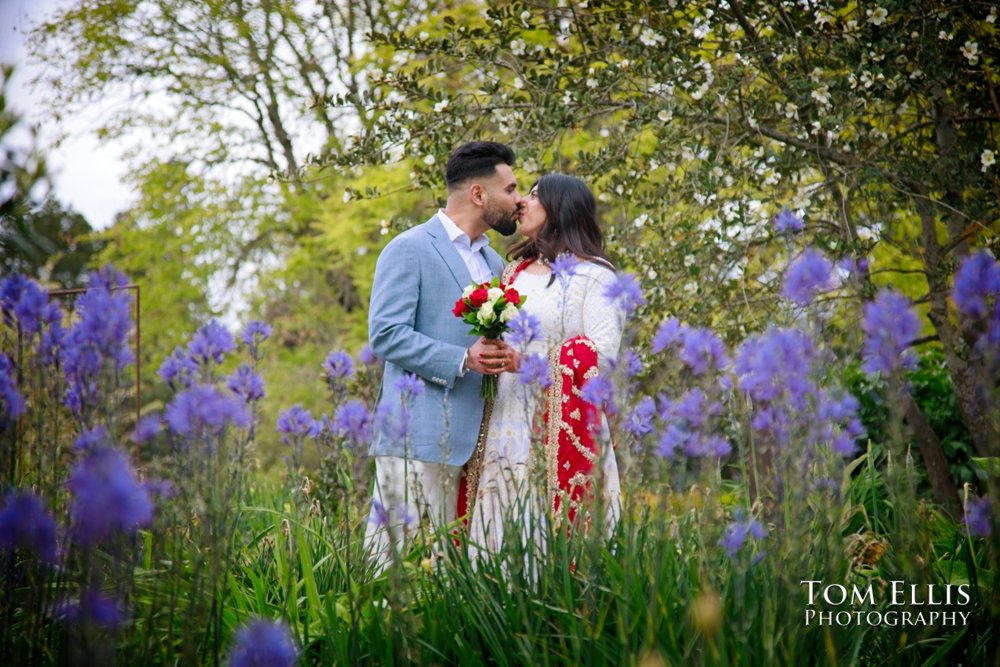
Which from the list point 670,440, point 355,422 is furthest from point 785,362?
point 355,422

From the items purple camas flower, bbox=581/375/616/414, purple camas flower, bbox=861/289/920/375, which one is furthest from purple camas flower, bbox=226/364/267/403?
purple camas flower, bbox=861/289/920/375

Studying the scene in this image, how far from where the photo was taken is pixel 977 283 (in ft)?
5.77

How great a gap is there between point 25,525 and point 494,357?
74.0 inches

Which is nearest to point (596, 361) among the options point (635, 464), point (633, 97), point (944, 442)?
point (635, 464)

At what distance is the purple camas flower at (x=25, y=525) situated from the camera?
171 centimetres

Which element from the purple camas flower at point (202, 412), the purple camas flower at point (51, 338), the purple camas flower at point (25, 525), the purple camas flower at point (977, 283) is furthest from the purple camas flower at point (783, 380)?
the purple camas flower at point (51, 338)

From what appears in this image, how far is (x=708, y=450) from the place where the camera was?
6.73ft

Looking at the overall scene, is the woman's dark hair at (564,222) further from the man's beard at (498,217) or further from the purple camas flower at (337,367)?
the purple camas flower at (337,367)

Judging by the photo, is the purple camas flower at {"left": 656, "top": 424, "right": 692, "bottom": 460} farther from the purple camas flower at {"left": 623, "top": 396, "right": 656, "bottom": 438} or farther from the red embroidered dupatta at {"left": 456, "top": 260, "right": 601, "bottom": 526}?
the red embroidered dupatta at {"left": 456, "top": 260, "right": 601, "bottom": 526}

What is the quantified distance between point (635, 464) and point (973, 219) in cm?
286

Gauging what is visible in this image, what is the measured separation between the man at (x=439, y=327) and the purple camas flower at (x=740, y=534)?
1.25 meters

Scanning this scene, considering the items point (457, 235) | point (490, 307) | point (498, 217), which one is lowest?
point (490, 307)

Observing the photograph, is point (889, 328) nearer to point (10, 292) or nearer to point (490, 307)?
point (490, 307)

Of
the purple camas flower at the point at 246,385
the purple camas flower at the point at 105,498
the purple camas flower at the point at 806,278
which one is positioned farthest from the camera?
the purple camas flower at the point at 246,385
